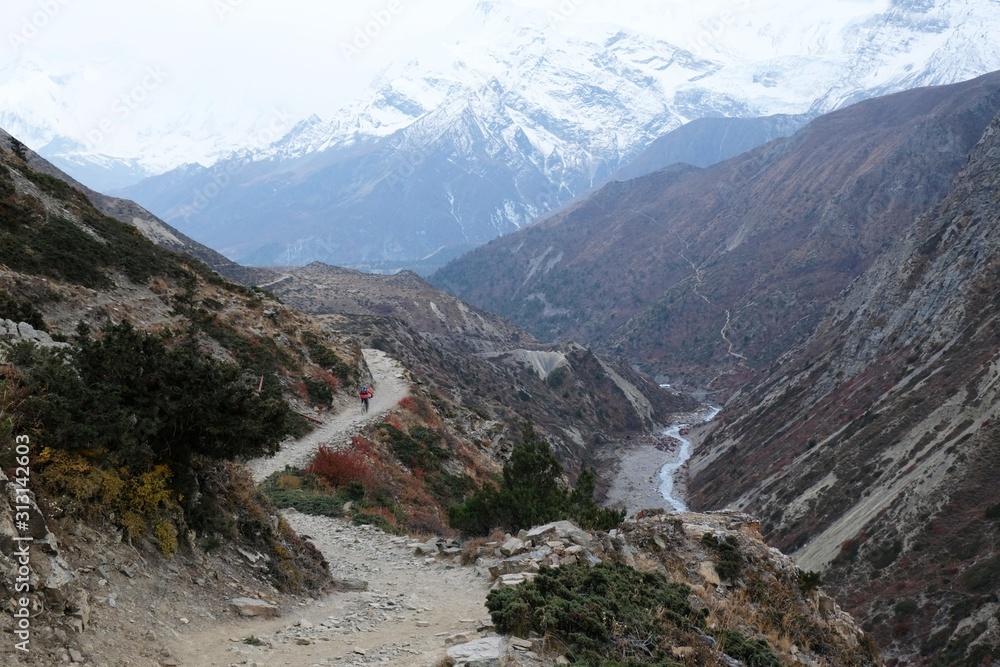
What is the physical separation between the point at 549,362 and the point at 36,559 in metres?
133

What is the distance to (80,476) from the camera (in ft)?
31.3

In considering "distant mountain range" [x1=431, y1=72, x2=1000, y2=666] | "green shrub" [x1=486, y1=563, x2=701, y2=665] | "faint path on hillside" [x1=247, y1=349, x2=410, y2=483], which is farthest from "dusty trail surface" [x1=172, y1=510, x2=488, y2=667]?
"distant mountain range" [x1=431, y1=72, x2=1000, y2=666]

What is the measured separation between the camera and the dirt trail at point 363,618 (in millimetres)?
9516

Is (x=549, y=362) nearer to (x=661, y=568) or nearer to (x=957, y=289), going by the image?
(x=957, y=289)

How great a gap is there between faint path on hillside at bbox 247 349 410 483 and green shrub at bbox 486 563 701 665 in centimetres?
761

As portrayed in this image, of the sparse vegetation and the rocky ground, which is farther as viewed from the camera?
the sparse vegetation

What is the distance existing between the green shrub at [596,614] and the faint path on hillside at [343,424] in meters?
7.61

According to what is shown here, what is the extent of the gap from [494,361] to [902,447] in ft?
258

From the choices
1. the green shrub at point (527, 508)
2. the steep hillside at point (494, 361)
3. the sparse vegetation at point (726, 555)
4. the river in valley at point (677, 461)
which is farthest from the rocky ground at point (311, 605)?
the river in valley at point (677, 461)

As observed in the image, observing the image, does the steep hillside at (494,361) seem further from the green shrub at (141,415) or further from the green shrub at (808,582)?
the green shrub at (141,415)

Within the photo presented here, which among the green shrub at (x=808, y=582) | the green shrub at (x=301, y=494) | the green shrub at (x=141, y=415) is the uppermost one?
the green shrub at (x=141, y=415)

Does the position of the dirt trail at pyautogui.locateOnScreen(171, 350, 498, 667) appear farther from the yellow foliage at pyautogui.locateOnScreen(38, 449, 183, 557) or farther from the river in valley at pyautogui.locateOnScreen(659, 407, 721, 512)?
the river in valley at pyautogui.locateOnScreen(659, 407, 721, 512)

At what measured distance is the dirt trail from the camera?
9516 millimetres

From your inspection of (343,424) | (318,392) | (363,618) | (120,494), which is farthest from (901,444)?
(120,494)
